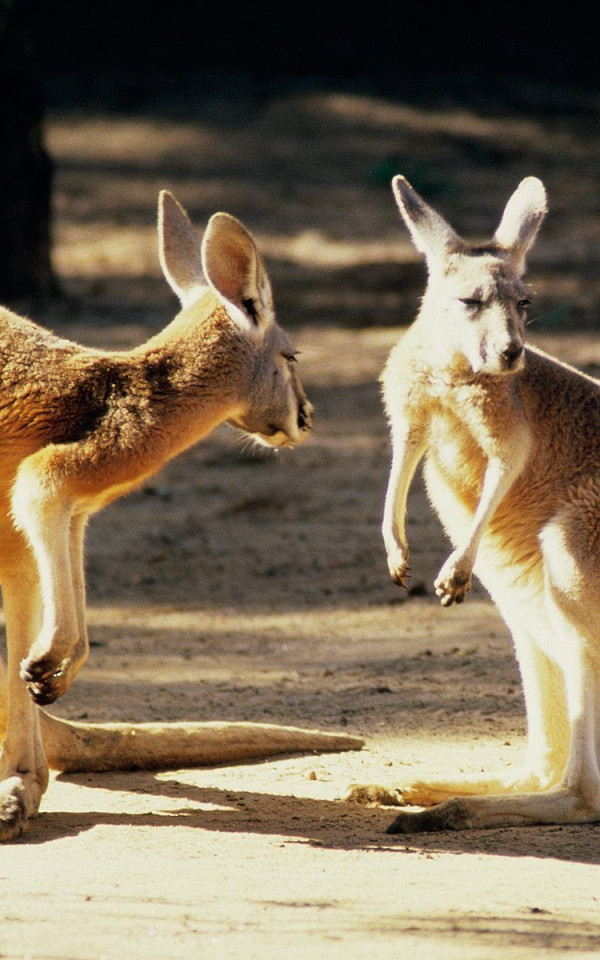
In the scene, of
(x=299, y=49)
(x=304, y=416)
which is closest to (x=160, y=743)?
(x=304, y=416)

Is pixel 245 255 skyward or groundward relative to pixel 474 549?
skyward

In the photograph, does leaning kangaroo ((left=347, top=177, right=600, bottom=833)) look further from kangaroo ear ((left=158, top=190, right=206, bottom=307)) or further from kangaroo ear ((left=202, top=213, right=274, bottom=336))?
kangaroo ear ((left=158, top=190, right=206, bottom=307))

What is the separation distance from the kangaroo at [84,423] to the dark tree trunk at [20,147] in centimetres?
581

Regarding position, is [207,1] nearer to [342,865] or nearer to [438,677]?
[438,677]

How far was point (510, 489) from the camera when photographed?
4031mm

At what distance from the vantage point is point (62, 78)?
50.0ft

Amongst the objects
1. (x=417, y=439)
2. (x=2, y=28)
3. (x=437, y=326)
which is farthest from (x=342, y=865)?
(x=2, y=28)

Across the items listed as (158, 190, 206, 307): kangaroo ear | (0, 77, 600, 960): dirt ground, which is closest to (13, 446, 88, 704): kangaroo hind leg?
(0, 77, 600, 960): dirt ground

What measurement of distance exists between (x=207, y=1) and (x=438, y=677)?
38.2 ft

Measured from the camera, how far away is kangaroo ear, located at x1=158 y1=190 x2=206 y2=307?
4254 mm

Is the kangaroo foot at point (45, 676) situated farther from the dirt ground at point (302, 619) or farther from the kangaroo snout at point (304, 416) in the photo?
the kangaroo snout at point (304, 416)

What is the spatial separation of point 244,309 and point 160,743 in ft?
4.39

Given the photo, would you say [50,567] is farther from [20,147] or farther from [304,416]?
[20,147]

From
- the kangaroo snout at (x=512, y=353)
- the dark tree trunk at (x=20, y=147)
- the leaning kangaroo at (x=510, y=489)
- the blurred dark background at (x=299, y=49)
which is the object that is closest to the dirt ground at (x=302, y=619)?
the leaning kangaroo at (x=510, y=489)
